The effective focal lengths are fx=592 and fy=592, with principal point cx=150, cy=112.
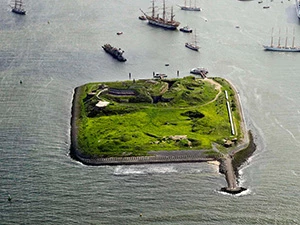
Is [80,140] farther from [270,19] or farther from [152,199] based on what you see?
[270,19]

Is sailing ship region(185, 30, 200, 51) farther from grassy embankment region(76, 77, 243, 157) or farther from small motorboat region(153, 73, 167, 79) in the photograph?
grassy embankment region(76, 77, 243, 157)

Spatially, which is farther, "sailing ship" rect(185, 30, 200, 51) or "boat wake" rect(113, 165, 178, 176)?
"sailing ship" rect(185, 30, 200, 51)

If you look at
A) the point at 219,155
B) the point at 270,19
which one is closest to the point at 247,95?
the point at 219,155

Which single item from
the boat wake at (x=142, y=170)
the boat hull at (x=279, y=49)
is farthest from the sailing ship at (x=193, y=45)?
the boat wake at (x=142, y=170)

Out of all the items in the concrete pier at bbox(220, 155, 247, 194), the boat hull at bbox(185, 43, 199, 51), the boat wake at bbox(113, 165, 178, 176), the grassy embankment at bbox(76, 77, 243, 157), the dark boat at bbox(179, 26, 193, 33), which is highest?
the dark boat at bbox(179, 26, 193, 33)

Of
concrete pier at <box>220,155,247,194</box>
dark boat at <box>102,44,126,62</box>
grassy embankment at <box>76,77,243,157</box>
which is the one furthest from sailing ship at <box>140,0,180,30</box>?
concrete pier at <box>220,155,247,194</box>

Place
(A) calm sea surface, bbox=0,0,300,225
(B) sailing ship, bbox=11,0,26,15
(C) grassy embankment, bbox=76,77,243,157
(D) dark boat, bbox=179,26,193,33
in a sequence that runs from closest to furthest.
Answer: (A) calm sea surface, bbox=0,0,300,225, (C) grassy embankment, bbox=76,77,243,157, (D) dark boat, bbox=179,26,193,33, (B) sailing ship, bbox=11,0,26,15

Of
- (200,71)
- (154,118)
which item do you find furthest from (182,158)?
(200,71)
